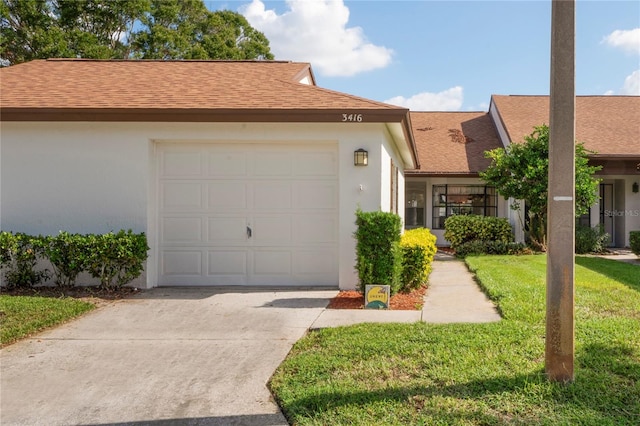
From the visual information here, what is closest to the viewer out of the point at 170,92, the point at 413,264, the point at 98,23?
the point at 413,264

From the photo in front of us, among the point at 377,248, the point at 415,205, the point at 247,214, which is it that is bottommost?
the point at 377,248

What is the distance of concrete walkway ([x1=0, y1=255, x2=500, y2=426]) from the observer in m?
3.84

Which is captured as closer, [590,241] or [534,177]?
[534,177]

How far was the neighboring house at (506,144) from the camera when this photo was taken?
53.8 ft

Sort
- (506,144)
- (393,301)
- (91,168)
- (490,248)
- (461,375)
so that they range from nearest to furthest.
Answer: (461,375) → (393,301) → (91,168) → (490,248) → (506,144)

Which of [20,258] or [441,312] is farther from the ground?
[20,258]

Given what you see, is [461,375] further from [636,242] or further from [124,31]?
[124,31]

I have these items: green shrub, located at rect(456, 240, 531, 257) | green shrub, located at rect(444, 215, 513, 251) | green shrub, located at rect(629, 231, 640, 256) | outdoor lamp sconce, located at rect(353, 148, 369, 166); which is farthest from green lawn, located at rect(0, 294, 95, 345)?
green shrub, located at rect(629, 231, 640, 256)

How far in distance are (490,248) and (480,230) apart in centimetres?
78

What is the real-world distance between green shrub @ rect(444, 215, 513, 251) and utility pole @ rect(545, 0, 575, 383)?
36.3 ft

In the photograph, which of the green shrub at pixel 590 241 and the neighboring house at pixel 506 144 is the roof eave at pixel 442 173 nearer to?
the neighboring house at pixel 506 144

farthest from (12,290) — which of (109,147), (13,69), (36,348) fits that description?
(13,69)

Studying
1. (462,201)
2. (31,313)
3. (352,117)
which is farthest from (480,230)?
(31,313)

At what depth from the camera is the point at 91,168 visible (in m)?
8.87
